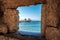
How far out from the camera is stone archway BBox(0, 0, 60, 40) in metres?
3.38

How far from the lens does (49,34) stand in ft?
11.4

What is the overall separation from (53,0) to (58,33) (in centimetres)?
79

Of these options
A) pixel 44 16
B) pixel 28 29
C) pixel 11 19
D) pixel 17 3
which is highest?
pixel 17 3

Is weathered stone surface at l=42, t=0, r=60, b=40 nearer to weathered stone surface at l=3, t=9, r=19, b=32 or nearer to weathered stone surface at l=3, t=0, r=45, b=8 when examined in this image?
weathered stone surface at l=3, t=0, r=45, b=8

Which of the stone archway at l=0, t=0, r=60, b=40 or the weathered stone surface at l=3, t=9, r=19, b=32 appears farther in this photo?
the weathered stone surface at l=3, t=9, r=19, b=32

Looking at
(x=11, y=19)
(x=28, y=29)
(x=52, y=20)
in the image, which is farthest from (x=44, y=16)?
(x=28, y=29)

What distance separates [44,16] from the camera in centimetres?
385

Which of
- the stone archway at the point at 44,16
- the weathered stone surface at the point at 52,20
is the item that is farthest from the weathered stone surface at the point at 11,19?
the weathered stone surface at the point at 52,20

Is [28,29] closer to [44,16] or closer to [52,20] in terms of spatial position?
[44,16]

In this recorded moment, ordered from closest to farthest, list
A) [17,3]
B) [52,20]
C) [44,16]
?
[52,20] → [44,16] → [17,3]

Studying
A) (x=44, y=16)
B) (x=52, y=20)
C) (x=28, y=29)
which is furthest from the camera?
(x=28, y=29)

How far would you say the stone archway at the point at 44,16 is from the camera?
133 inches

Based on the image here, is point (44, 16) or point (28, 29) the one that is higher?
point (44, 16)

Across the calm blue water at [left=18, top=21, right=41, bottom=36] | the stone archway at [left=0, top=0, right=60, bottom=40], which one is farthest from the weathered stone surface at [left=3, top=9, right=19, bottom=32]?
the calm blue water at [left=18, top=21, right=41, bottom=36]
